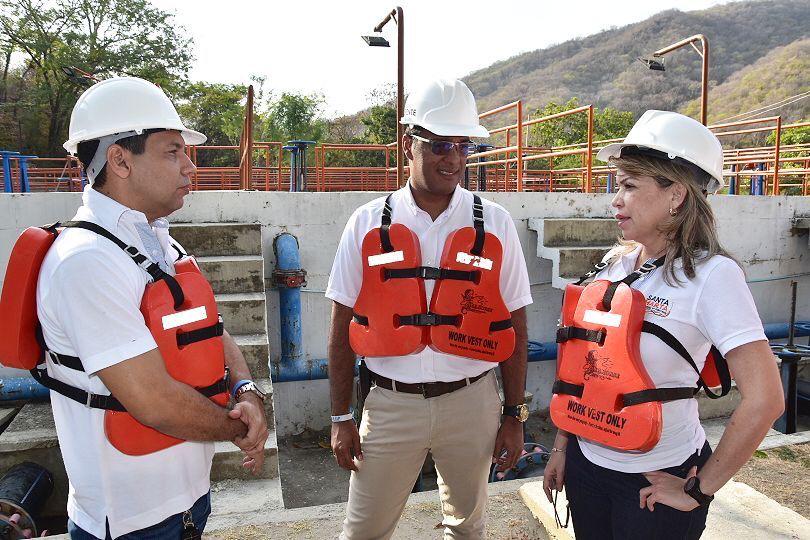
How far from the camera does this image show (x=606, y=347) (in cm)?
170

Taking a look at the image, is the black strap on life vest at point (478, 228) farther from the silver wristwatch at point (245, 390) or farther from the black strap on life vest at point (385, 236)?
the silver wristwatch at point (245, 390)

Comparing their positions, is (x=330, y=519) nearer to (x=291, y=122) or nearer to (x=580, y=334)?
(x=580, y=334)

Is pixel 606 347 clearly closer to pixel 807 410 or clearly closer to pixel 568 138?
pixel 807 410

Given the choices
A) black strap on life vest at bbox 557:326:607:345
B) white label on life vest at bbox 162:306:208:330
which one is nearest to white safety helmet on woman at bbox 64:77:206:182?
white label on life vest at bbox 162:306:208:330

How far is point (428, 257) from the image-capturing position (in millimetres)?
2348

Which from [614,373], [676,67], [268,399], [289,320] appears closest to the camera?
[614,373]

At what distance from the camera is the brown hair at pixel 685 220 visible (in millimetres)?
1629

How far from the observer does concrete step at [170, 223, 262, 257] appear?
4.87 meters

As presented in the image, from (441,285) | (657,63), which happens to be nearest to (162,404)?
(441,285)

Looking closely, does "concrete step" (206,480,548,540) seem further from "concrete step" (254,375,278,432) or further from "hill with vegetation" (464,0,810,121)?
"hill with vegetation" (464,0,810,121)

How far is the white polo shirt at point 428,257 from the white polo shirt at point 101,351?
0.83 m

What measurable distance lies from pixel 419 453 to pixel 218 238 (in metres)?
3.37

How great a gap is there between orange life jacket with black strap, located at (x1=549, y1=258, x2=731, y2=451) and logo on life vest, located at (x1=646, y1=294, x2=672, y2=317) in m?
0.04

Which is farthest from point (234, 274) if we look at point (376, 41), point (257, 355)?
point (376, 41)
